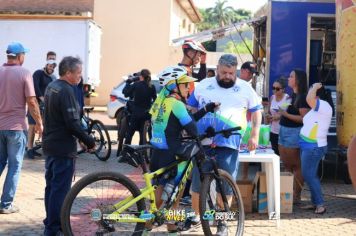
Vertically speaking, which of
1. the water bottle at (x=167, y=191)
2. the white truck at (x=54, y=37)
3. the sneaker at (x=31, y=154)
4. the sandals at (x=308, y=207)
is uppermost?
the white truck at (x=54, y=37)

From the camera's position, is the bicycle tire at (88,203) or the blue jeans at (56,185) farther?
the blue jeans at (56,185)

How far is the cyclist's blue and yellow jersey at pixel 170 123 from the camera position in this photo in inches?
233

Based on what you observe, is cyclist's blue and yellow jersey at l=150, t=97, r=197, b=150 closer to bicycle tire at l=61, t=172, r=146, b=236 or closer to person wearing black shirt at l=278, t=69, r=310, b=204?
bicycle tire at l=61, t=172, r=146, b=236

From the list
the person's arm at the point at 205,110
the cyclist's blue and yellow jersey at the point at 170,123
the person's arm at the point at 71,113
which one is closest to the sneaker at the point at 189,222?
the cyclist's blue and yellow jersey at the point at 170,123

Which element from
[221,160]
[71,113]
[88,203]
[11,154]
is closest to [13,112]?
[11,154]

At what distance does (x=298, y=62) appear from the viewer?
10945 millimetres

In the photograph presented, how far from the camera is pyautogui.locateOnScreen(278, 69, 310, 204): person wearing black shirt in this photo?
27.0ft

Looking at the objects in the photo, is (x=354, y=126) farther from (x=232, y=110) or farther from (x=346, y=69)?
(x=232, y=110)

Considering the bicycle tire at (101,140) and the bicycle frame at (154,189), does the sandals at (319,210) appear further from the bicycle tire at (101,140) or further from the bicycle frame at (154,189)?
the bicycle tire at (101,140)

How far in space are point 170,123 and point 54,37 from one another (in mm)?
17770

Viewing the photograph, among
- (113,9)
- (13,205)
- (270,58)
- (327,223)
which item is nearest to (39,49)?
(113,9)

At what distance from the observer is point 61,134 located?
19.7ft

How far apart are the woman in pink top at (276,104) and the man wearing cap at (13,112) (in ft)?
12.0

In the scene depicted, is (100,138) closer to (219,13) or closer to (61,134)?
(61,134)
